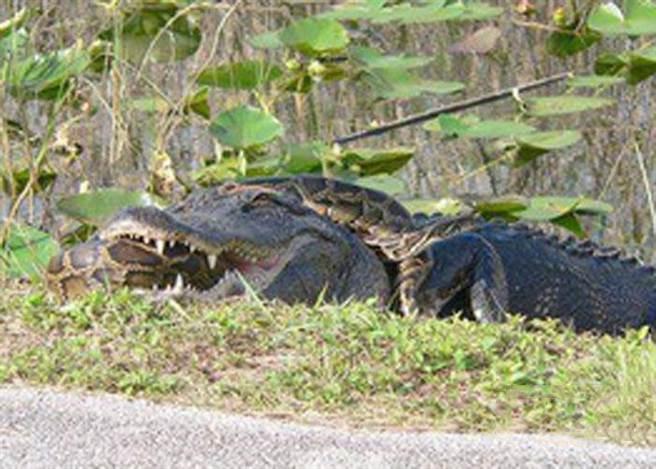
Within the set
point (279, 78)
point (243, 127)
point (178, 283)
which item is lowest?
point (279, 78)

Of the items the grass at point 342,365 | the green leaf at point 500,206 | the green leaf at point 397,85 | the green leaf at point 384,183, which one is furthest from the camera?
the green leaf at point 397,85

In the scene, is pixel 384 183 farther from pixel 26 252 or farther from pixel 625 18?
pixel 625 18

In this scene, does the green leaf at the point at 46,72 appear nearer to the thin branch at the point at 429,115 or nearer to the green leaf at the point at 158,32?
the green leaf at the point at 158,32

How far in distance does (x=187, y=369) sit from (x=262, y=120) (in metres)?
3.72

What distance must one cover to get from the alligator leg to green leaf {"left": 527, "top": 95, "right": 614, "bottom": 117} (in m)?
2.72

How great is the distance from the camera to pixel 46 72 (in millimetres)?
8773

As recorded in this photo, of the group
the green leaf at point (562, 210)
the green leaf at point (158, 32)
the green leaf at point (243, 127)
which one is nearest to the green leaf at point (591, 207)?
the green leaf at point (562, 210)

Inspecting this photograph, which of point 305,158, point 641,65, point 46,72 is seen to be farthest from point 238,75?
point 641,65

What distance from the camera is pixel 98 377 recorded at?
17.8 feet

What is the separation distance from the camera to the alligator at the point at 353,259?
22.6 feet

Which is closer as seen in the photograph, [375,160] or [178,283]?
[178,283]

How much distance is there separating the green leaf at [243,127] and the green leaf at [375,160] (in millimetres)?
557

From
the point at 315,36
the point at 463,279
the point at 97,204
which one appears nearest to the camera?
the point at 463,279

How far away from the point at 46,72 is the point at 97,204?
0.72 m
